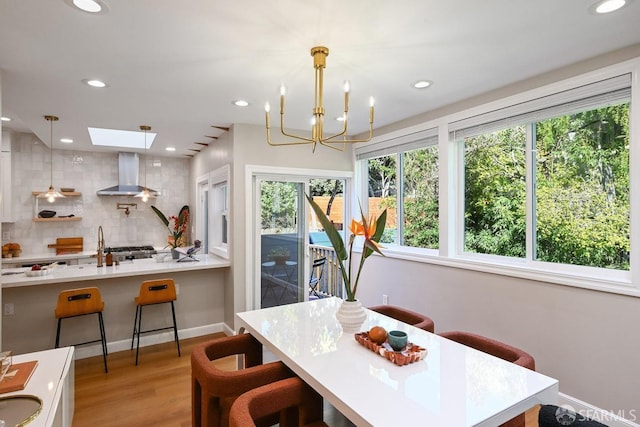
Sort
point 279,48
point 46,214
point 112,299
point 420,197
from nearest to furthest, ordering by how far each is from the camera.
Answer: point 279,48 → point 112,299 → point 420,197 → point 46,214

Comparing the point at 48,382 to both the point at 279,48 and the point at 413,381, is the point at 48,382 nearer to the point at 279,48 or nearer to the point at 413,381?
the point at 413,381

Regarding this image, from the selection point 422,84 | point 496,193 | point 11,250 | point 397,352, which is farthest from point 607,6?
point 11,250

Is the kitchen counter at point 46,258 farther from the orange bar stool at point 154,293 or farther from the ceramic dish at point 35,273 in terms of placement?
the orange bar stool at point 154,293

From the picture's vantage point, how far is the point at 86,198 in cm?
547

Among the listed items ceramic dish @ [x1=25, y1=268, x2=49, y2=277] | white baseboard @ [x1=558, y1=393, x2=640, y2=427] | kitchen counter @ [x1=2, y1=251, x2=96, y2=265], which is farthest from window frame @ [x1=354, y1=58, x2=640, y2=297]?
kitchen counter @ [x1=2, y1=251, x2=96, y2=265]

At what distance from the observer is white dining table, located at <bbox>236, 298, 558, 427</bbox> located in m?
1.19

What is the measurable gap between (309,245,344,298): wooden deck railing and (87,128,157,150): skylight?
316cm

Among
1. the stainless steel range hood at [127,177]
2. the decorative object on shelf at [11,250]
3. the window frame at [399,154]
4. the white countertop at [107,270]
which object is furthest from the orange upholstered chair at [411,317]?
the decorative object on shelf at [11,250]

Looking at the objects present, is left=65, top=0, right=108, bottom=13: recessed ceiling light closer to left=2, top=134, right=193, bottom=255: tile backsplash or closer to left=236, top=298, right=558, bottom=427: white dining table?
left=236, top=298, right=558, bottom=427: white dining table

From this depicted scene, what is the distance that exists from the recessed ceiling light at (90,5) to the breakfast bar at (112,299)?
251 centimetres

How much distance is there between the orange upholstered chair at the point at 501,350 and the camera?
5.46 feet

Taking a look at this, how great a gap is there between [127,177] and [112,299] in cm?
260

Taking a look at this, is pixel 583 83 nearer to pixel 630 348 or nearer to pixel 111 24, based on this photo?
pixel 630 348

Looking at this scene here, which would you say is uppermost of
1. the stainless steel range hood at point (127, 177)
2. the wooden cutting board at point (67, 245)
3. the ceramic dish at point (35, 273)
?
the stainless steel range hood at point (127, 177)
